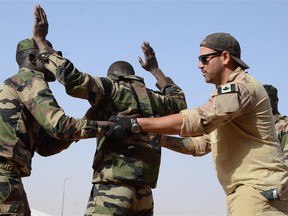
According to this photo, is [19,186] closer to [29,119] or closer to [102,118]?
[29,119]

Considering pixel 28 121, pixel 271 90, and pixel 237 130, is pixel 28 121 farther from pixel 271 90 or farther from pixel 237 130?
pixel 271 90

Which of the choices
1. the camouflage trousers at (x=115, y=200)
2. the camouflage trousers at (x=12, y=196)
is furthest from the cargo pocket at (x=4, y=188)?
the camouflage trousers at (x=115, y=200)

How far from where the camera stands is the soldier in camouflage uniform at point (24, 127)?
559 centimetres

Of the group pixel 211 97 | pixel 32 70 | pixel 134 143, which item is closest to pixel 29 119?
pixel 32 70

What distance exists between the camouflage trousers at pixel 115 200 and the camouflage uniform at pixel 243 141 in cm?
104

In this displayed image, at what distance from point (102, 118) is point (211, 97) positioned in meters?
1.52

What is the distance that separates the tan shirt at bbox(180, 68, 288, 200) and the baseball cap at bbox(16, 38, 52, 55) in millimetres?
2176

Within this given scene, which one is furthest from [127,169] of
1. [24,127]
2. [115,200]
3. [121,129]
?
[24,127]

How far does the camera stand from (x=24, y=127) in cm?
583

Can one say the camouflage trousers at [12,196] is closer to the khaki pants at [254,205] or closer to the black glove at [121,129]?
the black glove at [121,129]

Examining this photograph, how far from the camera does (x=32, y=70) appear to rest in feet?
20.2

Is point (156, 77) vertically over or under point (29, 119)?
over

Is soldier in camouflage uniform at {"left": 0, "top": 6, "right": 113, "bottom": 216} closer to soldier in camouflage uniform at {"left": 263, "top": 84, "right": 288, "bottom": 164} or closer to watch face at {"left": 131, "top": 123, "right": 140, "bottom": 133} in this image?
watch face at {"left": 131, "top": 123, "right": 140, "bottom": 133}

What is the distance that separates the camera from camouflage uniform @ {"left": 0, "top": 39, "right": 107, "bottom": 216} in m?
5.59
